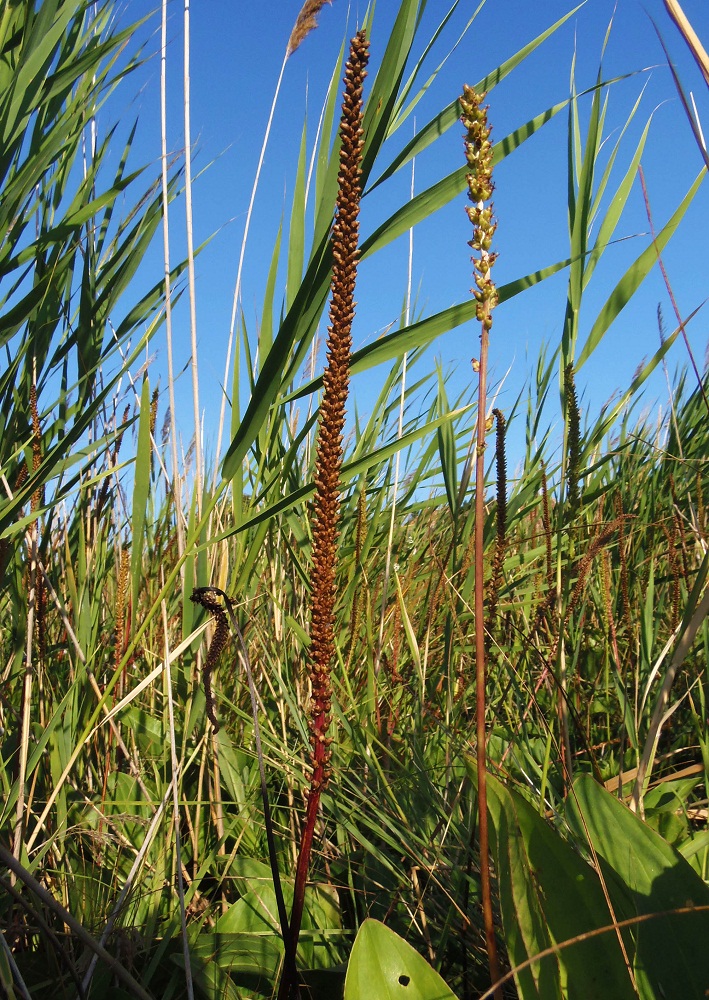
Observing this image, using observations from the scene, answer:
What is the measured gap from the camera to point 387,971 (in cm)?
79

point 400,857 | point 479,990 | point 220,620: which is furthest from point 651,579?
point 220,620

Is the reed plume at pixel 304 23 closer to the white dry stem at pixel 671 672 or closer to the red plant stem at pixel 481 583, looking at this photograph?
the red plant stem at pixel 481 583

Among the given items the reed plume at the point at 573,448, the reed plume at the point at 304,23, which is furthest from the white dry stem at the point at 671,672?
the reed plume at the point at 304,23

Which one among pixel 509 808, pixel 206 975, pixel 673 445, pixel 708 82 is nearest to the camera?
pixel 708 82

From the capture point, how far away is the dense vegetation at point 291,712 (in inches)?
30.6

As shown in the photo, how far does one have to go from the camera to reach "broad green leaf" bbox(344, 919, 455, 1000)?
2.55 feet

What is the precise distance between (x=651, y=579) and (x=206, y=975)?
45.9 inches

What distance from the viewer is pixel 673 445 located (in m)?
2.98

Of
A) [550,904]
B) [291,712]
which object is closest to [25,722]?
[291,712]

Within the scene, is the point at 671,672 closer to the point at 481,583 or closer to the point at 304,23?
the point at 481,583

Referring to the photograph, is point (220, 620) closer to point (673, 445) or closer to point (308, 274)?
point (308, 274)

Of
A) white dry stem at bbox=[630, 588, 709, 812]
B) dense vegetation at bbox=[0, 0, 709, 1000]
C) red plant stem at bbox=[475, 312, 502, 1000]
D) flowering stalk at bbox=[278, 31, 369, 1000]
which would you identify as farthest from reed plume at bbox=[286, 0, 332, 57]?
white dry stem at bbox=[630, 588, 709, 812]

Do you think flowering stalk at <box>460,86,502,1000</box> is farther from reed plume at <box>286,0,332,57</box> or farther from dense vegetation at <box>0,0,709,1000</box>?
reed plume at <box>286,0,332,57</box>

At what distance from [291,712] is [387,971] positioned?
668 mm
